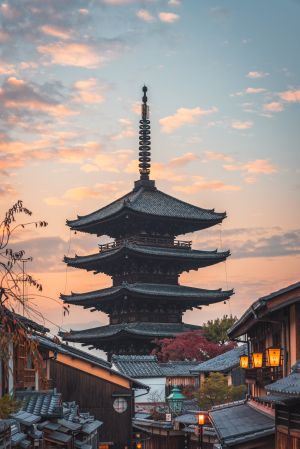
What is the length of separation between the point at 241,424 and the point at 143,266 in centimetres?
4531

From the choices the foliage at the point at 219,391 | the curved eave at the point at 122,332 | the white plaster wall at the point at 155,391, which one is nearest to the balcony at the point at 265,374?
the foliage at the point at 219,391

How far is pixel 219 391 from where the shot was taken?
156 feet

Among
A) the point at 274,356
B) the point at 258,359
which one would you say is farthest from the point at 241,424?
the point at 274,356

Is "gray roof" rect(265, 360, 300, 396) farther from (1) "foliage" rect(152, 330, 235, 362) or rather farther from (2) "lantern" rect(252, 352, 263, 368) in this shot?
(1) "foliage" rect(152, 330, 235, 362)

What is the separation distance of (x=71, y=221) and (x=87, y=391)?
1374 inches

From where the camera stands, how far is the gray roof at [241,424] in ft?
73.2

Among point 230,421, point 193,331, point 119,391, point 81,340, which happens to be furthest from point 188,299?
point 230,421

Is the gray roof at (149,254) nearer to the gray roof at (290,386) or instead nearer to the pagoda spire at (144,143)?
the pagoda spire at (144,143)

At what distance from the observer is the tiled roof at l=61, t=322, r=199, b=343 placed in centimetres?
6644

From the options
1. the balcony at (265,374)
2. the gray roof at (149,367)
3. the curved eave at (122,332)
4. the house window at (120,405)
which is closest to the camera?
the balcony at (265,374)

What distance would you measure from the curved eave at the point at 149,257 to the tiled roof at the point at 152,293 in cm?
226

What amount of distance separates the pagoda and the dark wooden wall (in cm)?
2260

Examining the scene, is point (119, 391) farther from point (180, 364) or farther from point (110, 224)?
point (110, 224)

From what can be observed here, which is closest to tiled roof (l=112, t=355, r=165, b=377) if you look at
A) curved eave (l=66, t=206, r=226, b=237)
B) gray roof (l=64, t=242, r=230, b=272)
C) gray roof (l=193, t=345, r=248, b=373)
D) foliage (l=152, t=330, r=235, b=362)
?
foliage (l=152, t=330, r=235, b=362)
